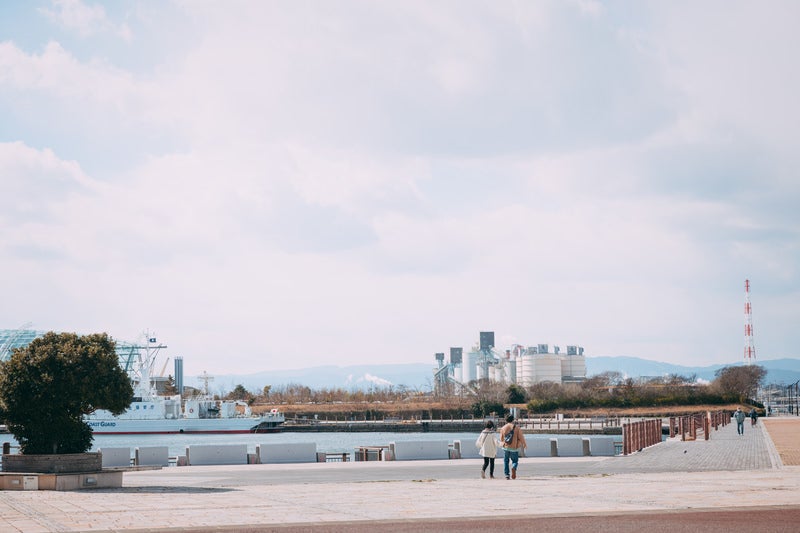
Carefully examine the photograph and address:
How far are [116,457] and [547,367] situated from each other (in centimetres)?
16686

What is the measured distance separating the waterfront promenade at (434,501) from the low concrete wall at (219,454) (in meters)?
5.61

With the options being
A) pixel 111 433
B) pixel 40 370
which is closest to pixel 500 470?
pixel 40 370

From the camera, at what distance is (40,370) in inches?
761

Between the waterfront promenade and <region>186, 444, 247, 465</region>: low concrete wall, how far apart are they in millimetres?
5612

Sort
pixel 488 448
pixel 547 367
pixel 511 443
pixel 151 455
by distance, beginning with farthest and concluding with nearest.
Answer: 1. pixel 547 367
2. pixel 151 455
3. pixel 488 448
4. pixel 511 443

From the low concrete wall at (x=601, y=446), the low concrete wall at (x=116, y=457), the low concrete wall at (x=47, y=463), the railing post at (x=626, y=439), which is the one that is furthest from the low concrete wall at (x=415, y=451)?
the low concrete wall at (x=47, y=463)

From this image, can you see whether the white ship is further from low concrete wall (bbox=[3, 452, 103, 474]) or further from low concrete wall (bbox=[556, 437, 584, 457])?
low concrete wall (bbox=[3, 452, 103, 474])

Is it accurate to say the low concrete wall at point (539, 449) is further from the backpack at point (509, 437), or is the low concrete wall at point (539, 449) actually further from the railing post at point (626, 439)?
the backpack at point (509, 437)

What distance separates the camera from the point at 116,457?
98.4ft

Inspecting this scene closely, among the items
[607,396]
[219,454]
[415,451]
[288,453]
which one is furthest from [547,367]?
[219,454]

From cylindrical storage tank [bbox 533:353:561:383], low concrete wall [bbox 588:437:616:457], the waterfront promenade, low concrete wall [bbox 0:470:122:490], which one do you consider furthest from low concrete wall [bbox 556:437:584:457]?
cylindrical storage tank [bbox 533:353:561:383]

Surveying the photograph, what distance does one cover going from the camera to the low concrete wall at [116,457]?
1171 inches

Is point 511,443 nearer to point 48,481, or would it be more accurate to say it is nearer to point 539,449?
point 48,481

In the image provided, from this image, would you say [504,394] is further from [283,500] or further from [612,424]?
[283,500]
